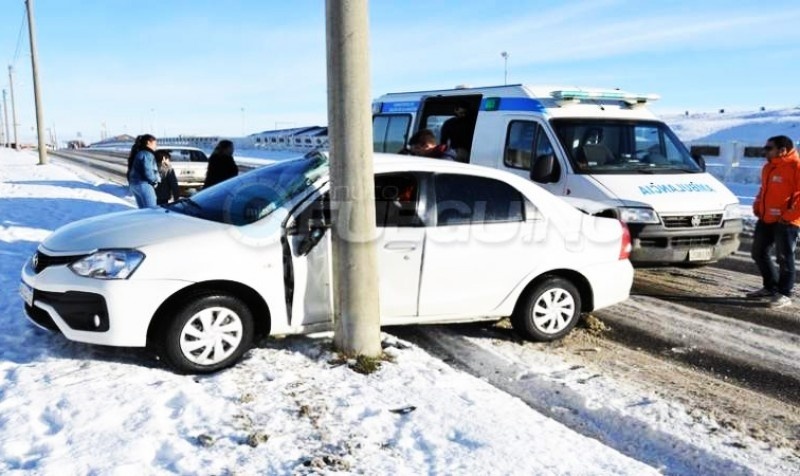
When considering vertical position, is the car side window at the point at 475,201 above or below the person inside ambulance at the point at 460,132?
below

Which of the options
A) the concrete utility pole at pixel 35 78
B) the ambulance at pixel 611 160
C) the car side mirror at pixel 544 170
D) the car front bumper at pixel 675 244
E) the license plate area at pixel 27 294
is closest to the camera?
the license plate area at pixel 27 294

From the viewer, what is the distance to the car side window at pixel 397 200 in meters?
5.04

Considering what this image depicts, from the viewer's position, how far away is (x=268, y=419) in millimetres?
3758

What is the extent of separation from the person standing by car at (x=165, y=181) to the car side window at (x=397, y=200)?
6030 mm

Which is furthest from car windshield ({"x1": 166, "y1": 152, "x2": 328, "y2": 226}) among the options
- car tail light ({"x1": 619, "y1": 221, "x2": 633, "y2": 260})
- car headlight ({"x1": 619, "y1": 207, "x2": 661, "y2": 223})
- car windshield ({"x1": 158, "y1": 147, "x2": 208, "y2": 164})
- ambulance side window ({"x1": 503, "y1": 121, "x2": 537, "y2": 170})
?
car windshield ({"x1": 158, "y1": 147, "x2": 208, "y2": 164})

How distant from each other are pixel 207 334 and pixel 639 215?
4729 mm

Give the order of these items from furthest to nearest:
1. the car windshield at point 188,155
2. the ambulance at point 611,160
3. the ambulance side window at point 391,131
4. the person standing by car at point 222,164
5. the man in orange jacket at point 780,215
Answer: the car windshield at point 188,155 → the ambulance side window at point 391,131 → the person standing by car at point 222,164 → the ambulance at point 611,160 → the man in orange jacket at point 780,215

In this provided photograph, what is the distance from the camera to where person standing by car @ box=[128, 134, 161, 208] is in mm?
9391

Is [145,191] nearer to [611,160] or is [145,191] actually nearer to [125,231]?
[125,231]

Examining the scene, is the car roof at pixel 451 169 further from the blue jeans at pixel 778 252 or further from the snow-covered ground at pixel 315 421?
the blue jeans at pixel 778 252

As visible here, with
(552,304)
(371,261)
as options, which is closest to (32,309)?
(371,261)

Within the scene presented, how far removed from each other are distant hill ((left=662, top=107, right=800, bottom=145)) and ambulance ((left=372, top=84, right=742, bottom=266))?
43493 millimetres

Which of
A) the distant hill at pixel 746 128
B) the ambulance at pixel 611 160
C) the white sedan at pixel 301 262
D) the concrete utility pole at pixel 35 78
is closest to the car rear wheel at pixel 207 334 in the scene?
the white sedan at pixel 301 262

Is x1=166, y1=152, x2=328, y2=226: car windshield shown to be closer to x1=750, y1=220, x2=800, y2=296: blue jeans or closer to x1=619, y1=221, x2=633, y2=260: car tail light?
x1=619, y1=221, x2=633, y2=260: car tail light
